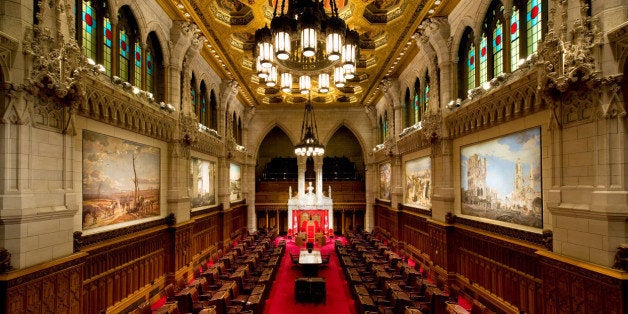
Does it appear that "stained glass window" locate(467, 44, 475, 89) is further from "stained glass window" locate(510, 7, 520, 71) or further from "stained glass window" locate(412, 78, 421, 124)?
"stained glass window" locate(412, 78, 421, 124)

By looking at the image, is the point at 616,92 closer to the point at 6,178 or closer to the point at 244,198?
the point at 6,178

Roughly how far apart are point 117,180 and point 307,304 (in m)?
6.17

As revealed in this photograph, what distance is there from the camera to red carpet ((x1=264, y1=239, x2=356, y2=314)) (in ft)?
32.6

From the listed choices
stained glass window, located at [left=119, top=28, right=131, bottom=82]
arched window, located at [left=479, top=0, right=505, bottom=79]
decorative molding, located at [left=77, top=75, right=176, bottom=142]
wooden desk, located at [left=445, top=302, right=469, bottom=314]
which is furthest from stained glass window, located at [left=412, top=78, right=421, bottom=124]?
stained glass window, located at [left=119, top=28, right=131, bottom=82]

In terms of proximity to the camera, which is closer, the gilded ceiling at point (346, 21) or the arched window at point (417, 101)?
the gilded ceiling at point (346, 21)

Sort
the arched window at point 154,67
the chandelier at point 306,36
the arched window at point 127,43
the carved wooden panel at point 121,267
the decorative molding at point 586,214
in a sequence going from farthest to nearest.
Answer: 1. the arched window at point 154,67
2. the arched window at point 127,43
3. the carved wooden panel at point 121,267
4. the chandelier at point 306,36
5. the decorative molding at point 586,214

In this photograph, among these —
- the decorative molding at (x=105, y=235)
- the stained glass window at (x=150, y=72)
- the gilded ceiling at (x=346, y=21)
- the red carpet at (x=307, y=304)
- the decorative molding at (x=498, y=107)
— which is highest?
the gilded ceiling at (x=346, y=21)

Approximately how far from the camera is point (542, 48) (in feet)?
20.8

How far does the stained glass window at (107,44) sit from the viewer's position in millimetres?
8438

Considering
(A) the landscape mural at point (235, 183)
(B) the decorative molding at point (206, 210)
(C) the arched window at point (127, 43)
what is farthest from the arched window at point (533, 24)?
(A) the landscape mural at point (235, 183)

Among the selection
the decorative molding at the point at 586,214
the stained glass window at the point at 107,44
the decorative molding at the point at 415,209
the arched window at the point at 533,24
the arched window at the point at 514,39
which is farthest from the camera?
the decorative molding at the point at 415,209

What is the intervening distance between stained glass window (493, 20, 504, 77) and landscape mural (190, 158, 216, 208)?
10750mm

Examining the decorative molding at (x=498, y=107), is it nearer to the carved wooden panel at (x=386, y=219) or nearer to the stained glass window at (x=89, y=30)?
the carved wooden panel at (x=386, y=219)

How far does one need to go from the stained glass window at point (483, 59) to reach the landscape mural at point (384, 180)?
1047 centimetres
